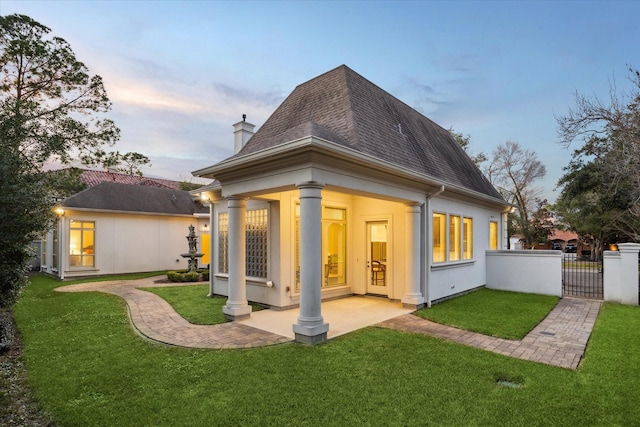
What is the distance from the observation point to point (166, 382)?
13.1ft

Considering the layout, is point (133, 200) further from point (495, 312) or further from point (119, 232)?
point (495, 312)

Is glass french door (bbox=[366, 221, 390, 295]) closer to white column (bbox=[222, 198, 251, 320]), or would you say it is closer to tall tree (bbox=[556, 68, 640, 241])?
white column (bbox=[222, 198, 251, 320])

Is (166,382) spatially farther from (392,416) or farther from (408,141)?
(408,141)

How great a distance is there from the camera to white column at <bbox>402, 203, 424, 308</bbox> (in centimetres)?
800

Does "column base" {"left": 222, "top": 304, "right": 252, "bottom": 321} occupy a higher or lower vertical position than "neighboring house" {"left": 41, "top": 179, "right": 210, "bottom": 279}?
lower

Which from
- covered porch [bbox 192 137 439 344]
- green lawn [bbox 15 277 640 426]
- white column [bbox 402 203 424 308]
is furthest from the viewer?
white column [bbox 402 203 424 308]

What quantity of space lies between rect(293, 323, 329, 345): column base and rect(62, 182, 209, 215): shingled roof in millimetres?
14514

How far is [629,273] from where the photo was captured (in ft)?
28.7

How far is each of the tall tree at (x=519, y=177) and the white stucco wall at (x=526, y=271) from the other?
66.5ft

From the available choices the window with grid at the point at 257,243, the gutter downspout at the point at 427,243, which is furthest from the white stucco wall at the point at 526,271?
the window with grid at the point at 257,243

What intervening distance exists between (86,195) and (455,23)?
18008 mm

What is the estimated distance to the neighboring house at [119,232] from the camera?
49.2 feet

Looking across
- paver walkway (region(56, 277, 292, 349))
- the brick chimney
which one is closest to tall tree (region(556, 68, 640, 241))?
the brick chimney

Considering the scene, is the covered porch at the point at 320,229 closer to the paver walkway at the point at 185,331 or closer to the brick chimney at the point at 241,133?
the paver walkway at the point at 185,331
